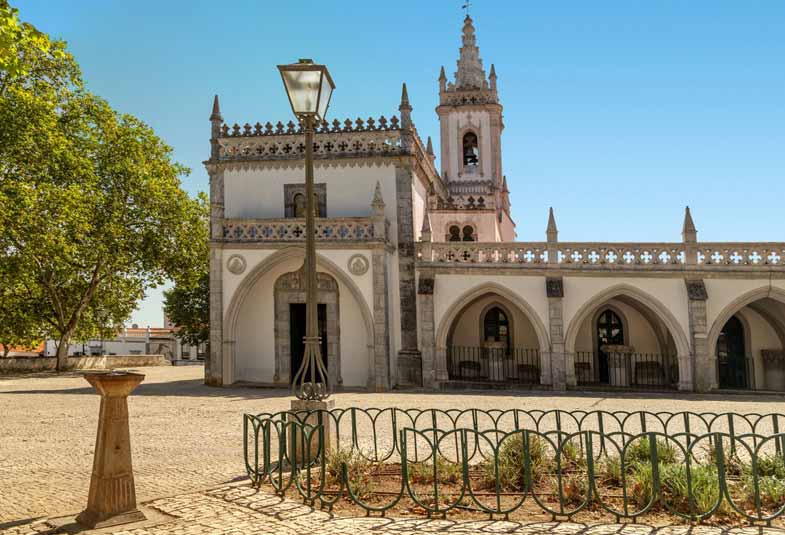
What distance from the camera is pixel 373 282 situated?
66.6 feet

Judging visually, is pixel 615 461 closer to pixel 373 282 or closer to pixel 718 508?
pixel 718 508

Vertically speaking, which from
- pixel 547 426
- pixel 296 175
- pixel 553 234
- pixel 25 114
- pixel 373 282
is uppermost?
pixel 25 114

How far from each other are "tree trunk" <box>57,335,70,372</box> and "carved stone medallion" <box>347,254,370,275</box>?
→ 13.3 metres

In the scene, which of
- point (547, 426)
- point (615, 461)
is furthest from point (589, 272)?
point (615, 461)

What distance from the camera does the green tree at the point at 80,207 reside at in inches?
861

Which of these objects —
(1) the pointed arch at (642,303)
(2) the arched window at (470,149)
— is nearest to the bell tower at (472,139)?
(2) the arched window at (470,149)

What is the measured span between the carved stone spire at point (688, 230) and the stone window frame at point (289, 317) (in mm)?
11430

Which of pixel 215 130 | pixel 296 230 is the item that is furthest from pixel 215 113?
pixel 296 230

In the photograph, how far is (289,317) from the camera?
21.8m

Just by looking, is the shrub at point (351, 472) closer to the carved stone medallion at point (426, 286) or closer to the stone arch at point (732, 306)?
the carved stone medallion at point (426, 286)

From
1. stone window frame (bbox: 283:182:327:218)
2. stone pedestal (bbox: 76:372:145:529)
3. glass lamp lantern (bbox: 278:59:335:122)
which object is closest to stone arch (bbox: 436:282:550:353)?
stone window frame (bbox: 283:182:327:218)

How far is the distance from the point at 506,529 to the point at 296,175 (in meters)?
17.8

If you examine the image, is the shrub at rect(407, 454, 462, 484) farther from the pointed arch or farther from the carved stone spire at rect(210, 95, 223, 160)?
the carved stone spire at rect(210, 95, 223, 160)

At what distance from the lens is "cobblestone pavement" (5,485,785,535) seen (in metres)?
5.62
